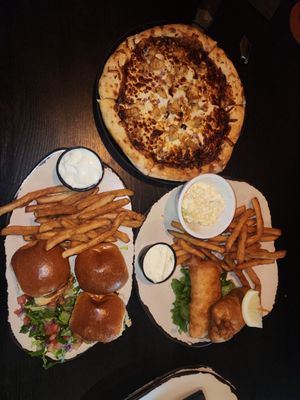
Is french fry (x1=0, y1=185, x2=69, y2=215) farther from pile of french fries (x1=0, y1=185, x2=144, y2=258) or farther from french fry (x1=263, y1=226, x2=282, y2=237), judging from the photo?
french fry (x1=263, y1=226, x2=282, y2=237)

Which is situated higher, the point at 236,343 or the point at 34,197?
the point at 34,197

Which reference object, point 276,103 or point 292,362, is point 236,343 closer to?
point 292,362

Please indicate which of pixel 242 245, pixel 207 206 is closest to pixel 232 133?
pixel 207 206

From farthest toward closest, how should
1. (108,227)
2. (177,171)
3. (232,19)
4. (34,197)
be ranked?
(232,19) < (177,171) < (108,227) < (34,197)

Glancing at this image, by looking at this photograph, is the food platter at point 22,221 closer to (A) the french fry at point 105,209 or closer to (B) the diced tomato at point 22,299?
(B) the diced tomato at point 22,299

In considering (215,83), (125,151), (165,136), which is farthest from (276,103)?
(125,151)

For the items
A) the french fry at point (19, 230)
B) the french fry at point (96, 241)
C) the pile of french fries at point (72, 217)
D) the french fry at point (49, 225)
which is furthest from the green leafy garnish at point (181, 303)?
the french fry at point (19, 230)

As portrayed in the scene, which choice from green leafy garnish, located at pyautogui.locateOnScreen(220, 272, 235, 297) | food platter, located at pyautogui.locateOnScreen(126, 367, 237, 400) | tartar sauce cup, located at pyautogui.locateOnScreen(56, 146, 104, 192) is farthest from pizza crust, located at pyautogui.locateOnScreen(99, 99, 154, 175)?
food platter, located at pyautogui.locateOnScreen(126, 367, 237, 400)
